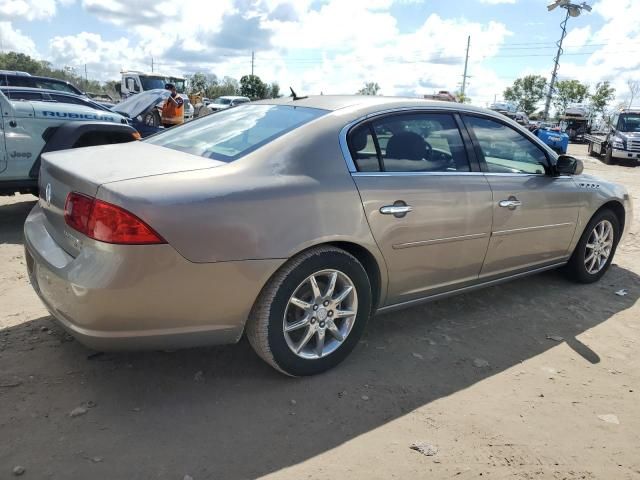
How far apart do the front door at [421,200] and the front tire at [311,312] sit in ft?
0.93

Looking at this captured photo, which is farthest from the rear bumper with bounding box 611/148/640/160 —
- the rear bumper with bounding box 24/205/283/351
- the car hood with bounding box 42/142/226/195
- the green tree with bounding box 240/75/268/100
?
the green tree with bounding box 240/75/268/100

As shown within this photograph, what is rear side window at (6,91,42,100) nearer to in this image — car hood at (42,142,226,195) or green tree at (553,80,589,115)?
car hood at (42,142,226,195)

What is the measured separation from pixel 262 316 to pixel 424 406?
99cm

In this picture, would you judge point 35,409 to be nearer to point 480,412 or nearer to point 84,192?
point 84,192

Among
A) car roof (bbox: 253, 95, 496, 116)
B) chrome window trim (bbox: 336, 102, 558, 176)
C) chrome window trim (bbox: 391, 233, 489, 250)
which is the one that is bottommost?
chrome window trim (bbox: 391, 233, 489, 250)

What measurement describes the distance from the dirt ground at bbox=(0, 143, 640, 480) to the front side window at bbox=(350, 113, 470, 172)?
46.3 inches

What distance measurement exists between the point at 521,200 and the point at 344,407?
206cm

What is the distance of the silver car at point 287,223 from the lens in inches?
91.2

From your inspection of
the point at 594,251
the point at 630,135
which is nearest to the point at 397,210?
the point at 594,251

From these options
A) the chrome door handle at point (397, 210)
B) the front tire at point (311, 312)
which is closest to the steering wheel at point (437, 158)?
the chrome door handle at point (397, 210)

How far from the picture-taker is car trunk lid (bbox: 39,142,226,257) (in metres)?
2.44

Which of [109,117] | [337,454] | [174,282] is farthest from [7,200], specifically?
[337,454]

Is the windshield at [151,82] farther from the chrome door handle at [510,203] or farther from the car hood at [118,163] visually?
the chrome door handle at [510,203]

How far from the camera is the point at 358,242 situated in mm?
2875
